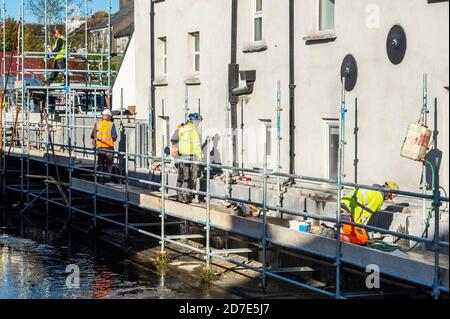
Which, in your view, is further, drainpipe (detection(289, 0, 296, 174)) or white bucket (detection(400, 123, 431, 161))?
drainpipe (detection(289, 0, 296, 174))

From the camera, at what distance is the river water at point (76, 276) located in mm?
13508

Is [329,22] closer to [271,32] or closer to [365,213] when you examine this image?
[271,32]

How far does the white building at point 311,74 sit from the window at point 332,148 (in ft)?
0.06

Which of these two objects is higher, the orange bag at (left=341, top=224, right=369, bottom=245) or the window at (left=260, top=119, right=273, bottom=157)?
the window at (left=260, top=119, right=273, bottom=157)

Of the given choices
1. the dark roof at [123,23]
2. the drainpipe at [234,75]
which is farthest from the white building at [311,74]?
the dark roof at [123,23]

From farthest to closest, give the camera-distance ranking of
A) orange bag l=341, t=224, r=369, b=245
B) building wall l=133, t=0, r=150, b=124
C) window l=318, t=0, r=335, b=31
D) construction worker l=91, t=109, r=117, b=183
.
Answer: building wall l=133, t=0, r=150, b=124
construction worker l=91, t=109, r=117, b=183
window l=318, t=0, r=335, b=31
orange bag l=341, t=224, r=369, b=245

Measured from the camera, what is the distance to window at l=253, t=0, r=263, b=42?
19.2m

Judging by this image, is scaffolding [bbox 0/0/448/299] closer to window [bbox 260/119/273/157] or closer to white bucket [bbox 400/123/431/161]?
window [bbox 260/119/273/157]

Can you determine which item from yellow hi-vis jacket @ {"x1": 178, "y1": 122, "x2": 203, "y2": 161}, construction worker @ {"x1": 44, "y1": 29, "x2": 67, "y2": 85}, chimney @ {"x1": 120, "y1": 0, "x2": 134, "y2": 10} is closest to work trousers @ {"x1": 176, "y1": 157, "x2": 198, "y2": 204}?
yellow hi-vis jacket @ {"x1": 178, "y1": 122, "x2": 203, "y2": 161}

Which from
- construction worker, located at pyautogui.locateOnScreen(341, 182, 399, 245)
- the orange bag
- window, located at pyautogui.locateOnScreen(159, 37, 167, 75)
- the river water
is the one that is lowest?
the river water

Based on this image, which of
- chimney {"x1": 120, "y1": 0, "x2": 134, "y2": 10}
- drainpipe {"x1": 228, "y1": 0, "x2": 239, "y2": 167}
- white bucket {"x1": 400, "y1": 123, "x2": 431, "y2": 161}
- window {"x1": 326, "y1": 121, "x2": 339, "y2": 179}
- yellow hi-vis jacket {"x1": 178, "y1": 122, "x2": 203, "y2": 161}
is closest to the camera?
white bucket {"x1": 400, "y1": 123, "x2": 431, "y2": 161}

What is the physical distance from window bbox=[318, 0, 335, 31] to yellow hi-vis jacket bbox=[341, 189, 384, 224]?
5.02m

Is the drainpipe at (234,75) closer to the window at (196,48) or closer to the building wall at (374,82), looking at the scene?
the window at (196,48)
